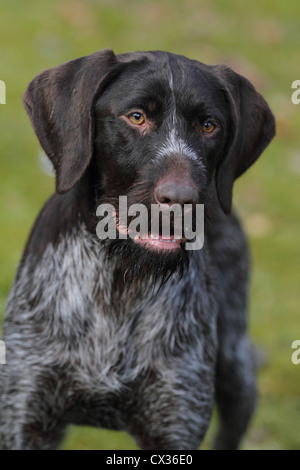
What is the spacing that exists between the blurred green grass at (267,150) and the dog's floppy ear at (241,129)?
1858mm

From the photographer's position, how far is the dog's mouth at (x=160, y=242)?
4.41 meters

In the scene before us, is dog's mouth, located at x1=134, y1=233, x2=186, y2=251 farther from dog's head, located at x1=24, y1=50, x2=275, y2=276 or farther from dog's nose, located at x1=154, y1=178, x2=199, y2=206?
dog's nose, located at x1=154, y1=178, x2=199, y2=206

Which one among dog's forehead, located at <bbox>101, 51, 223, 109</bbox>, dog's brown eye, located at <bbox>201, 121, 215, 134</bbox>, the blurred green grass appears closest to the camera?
dog's forehead, located at <bbox>101, 51, 223, 109</bbox>

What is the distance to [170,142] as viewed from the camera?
4.33 m

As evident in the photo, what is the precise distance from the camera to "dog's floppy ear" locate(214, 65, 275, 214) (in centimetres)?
483

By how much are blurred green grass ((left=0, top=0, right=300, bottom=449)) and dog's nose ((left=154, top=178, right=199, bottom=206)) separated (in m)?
1.99

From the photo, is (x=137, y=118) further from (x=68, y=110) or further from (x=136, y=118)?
(x=68, y=110)

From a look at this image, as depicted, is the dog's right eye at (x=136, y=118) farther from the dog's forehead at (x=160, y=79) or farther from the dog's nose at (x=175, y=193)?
the dog's nose at (x=175, y=193)

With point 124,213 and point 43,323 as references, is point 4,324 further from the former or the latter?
point 124,213

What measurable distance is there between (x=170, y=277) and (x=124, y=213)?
560mm

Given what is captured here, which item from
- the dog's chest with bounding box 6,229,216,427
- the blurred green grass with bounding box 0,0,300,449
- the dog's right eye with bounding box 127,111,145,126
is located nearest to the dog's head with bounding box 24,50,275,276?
the dog's right eye with bounding box 127,111,145,126

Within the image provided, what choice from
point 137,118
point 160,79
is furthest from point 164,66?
point 137,118

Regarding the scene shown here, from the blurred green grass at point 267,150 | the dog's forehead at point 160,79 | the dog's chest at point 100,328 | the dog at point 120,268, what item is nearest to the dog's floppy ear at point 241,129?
the dog at point 120,268

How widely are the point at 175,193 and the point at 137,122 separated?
54cm
